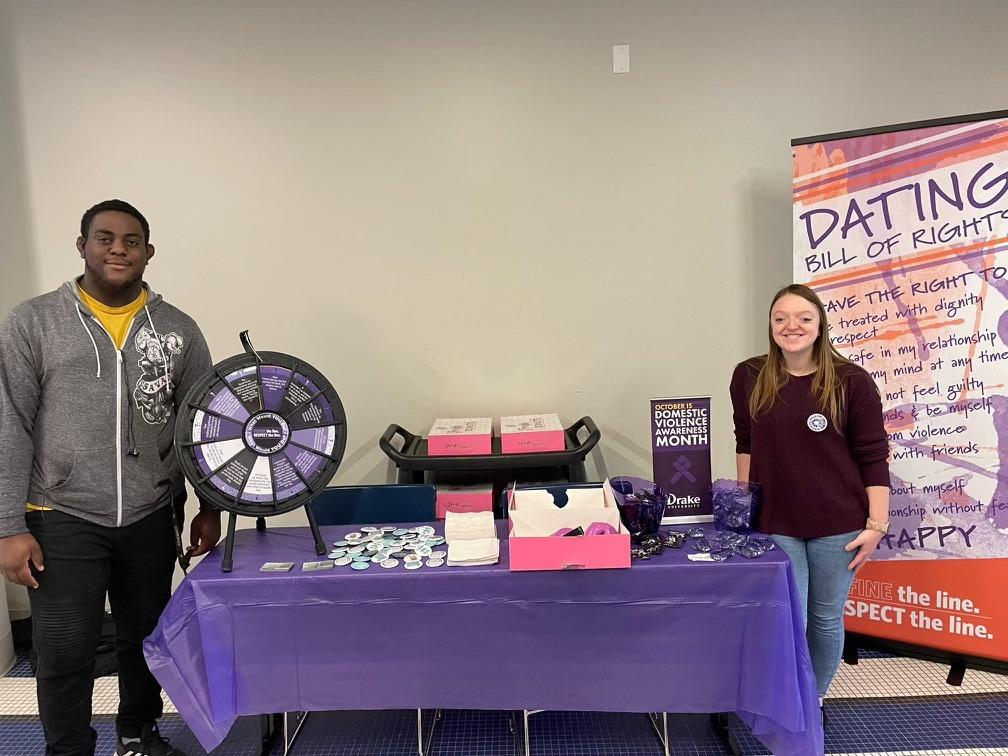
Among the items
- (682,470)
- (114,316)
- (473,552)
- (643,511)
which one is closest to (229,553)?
(473,552)

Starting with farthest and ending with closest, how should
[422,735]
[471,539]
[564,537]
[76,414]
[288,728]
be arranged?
[288,728]
[422,735]
[471,539]
[76,414]
[564,537]

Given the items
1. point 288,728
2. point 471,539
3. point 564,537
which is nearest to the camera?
point 564,537

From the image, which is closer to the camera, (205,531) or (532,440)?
(205,531)

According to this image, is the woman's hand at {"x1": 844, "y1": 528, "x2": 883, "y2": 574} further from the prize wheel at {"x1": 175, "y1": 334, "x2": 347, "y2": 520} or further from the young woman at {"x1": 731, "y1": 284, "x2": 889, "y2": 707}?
the prize wheel at {"x1": 175, "y1": 334, "x2": 347, "y2": 520}

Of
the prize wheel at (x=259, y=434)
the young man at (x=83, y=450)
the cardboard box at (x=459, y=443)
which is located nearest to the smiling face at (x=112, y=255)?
the young man at (x=83, y=450)

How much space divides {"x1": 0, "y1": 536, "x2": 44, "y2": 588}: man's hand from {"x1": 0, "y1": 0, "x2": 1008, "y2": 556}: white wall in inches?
48.1

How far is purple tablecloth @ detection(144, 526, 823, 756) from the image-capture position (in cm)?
160

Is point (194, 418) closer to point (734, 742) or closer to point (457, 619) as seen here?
point (457, 619)

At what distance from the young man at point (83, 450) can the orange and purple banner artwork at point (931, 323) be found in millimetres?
2276

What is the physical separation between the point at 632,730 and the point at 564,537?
0.95m

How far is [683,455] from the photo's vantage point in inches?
73.1

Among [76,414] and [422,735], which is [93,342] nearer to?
[76,414]

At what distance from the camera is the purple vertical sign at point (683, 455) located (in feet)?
6.03

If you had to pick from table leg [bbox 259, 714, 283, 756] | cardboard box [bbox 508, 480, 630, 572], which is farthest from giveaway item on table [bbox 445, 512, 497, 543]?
table leg [bbox 259, 714, 283, 756]
